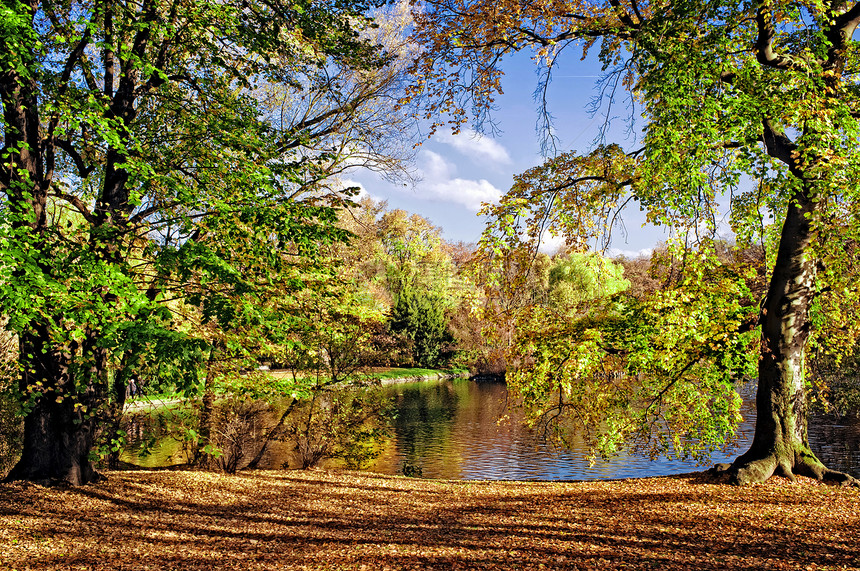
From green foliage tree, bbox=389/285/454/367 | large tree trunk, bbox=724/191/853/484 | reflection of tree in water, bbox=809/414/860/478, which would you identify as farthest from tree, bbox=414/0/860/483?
green foliage tree, bbox=389/285/454/367

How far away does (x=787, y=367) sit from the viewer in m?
8.93

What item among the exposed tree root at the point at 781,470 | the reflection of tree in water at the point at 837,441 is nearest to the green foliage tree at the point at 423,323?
the reflection of tree in water at the point at 837,441

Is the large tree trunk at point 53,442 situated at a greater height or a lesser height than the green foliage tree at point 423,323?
lesser

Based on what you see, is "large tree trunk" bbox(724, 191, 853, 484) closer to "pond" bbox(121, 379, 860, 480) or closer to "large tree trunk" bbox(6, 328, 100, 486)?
"pond" bbox(121, 379, 860, 480)

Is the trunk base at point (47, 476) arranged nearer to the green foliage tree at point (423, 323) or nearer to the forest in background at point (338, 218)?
the forest in background at point (338, 218)

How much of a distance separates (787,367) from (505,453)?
11.2 metres

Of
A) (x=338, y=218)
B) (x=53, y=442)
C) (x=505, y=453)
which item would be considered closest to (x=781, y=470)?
(x=338, y=218)

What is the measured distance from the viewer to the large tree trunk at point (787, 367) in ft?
29.0

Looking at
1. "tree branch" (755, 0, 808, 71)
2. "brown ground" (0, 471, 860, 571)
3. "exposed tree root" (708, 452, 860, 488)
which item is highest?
"tree branch" (755, 0, 808, 71)

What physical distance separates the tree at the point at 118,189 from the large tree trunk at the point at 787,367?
6855 mm

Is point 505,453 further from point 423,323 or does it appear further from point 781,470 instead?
point 423,323

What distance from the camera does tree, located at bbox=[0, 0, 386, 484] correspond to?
630cm

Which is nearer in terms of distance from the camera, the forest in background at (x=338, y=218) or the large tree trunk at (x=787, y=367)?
the forest in background at (x=338, y=218)

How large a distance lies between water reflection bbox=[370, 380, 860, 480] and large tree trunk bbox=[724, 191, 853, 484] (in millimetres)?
4588
